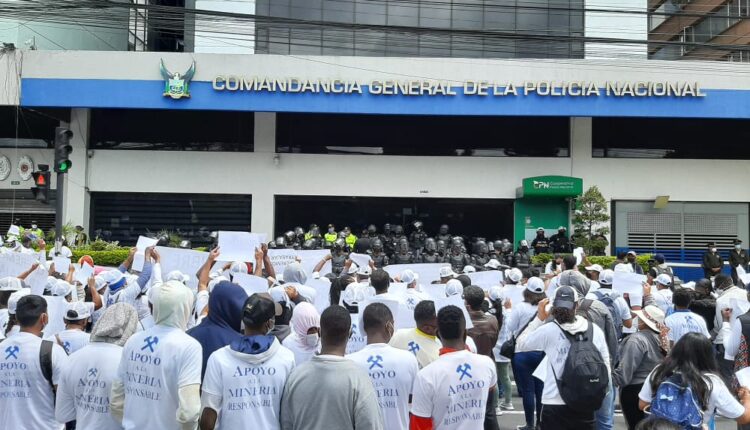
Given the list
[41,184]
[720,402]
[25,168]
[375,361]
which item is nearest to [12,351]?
[375,361]

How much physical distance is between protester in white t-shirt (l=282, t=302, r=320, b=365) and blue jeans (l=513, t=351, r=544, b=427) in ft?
11.4

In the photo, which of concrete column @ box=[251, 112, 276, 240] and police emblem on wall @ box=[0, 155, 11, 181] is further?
police emblem on wall @ box=[0, 155, 11, 181]

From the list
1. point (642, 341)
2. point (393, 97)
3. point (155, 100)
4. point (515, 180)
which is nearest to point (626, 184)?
point (515, 180)

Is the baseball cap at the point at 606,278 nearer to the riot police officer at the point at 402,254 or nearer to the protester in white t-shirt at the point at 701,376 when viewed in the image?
the protester in white t-shirt at the point at 701,376

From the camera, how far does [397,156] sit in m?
26.6

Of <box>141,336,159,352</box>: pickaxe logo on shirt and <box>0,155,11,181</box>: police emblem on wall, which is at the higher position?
<box>0,155,11,181</box>: police emblem on wall

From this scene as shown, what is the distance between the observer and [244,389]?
156 inches

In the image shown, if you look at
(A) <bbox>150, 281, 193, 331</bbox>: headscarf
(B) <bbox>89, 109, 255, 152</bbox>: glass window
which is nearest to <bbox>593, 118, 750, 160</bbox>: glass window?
(B) <bbox>89, 109, 255, 152</bbox>: glass window

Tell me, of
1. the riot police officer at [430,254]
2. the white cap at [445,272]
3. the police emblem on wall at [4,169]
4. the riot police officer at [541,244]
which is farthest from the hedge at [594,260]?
the police emblem on wall at [4,169]

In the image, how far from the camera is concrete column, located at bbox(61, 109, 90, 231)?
26.1 m

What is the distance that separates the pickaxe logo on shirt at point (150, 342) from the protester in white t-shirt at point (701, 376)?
290cm

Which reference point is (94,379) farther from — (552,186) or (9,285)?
(552,186)

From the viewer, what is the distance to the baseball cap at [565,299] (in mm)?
5348

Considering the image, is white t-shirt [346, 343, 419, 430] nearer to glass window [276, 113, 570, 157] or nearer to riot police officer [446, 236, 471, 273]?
riot police officer [446, 236, 471, 273]
